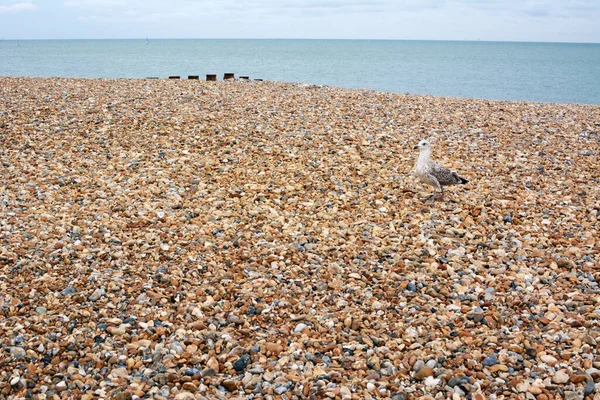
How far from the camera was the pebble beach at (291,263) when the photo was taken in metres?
4.77

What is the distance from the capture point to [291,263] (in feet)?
21.9

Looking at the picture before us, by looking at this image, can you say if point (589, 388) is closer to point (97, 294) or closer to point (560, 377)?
point (560, 377)

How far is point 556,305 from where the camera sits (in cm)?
575

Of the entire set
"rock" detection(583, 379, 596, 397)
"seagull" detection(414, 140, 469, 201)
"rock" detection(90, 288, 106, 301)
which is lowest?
"rock" detection(583, 379, 596, 397)

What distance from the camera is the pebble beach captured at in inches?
188

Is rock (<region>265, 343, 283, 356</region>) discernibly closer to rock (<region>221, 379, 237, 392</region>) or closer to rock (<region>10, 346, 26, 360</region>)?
rock (<region>221, 379, 237, 392</region>)

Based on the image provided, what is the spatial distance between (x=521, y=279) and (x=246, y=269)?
11.0 ft

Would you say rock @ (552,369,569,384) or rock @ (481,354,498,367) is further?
rock @ (481,354,498,367)

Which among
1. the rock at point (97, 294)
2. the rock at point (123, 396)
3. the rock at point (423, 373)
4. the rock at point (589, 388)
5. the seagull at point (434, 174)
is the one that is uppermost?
the seagull at point (434, 174)

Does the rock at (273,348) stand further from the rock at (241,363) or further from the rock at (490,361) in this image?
the rock at (490,361)

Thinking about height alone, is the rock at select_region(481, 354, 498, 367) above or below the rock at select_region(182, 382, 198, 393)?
above

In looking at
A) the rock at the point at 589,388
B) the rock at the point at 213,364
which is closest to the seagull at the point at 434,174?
the rock at the point at 589,388

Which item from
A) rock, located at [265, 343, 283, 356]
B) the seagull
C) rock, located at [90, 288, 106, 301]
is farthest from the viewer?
the seagull

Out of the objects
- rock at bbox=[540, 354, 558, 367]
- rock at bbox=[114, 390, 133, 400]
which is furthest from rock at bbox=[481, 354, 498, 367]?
rock at bbox=[114, 390, 133, 400]
